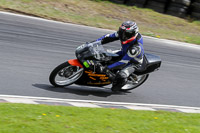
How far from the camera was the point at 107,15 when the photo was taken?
716 inches

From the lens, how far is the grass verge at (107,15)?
16.1m

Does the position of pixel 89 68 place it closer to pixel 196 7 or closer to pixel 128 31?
pixel 128 31

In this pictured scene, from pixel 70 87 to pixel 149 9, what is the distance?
12903 millimetres

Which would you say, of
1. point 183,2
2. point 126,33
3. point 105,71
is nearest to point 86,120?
point 105,71

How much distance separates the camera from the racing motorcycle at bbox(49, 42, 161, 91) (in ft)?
24.4

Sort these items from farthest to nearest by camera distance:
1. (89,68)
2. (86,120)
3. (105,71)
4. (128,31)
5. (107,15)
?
(107,15), (105,71), (89,68), (128,31), (86,120)

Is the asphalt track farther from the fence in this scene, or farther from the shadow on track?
the fence

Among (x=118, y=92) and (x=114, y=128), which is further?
(x=118, y=92)

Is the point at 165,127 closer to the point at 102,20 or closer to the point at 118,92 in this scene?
the point at 118,92

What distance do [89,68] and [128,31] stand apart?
1181 millimetres

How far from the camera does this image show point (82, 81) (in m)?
7.78

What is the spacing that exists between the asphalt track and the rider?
65 cm

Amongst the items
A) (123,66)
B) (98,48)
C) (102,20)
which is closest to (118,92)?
(123,66)

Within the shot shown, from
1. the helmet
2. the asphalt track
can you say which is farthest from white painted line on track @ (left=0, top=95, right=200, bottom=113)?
the helmet
